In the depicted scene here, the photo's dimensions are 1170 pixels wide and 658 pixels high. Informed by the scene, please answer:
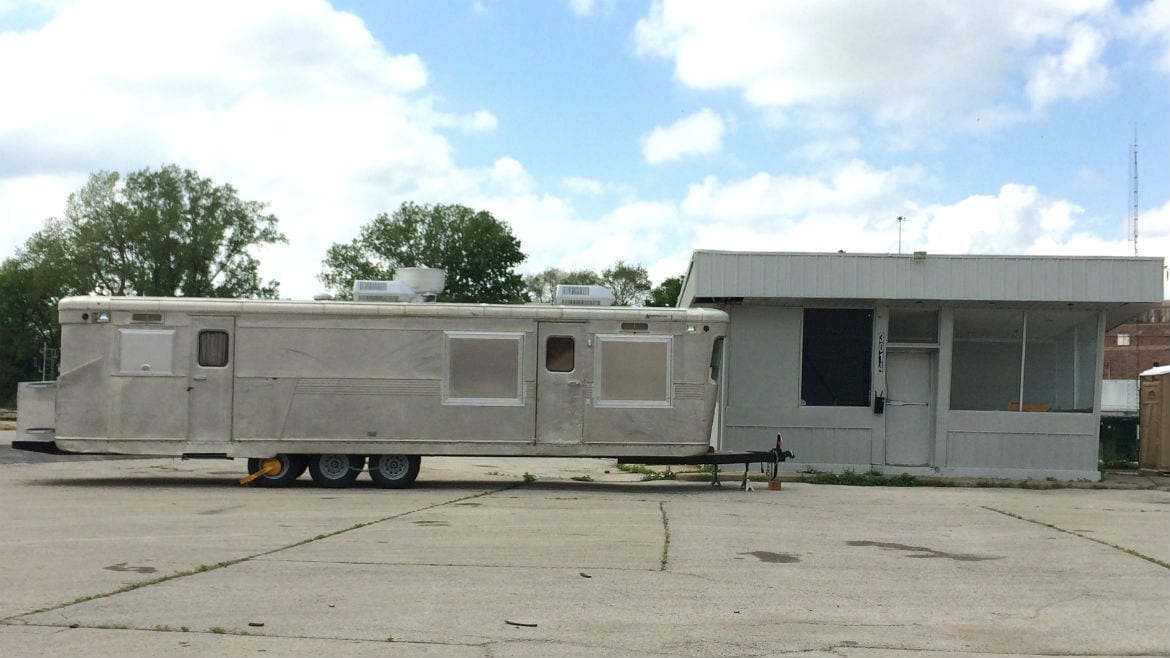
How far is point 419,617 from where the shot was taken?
7.73 metres

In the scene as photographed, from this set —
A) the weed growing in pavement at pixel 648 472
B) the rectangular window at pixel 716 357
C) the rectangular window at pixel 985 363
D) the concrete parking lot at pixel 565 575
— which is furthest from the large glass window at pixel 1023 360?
the rectangular window at pixel 716 357

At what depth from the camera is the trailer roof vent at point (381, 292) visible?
17.7m

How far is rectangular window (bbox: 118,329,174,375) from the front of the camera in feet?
55.2

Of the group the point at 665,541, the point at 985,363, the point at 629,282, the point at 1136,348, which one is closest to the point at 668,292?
the point at 629,282

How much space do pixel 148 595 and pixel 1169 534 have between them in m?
11.4

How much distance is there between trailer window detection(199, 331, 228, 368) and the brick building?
103399 millimetres

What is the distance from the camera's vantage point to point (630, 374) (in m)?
17.3

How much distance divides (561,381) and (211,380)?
517cm

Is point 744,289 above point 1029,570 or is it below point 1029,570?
above

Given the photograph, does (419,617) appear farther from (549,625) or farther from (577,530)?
(577,530)

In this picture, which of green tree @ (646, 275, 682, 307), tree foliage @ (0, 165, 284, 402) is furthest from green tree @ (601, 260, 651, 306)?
tree foliage @ (0, 165, 284, 402)

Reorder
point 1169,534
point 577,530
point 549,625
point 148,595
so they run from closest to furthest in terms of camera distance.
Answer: point 549,625 < point 148,595 < point 577,530 < point 1169,534

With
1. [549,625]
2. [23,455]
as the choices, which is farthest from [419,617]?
[23,455]

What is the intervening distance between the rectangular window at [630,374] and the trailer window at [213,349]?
5577mm
